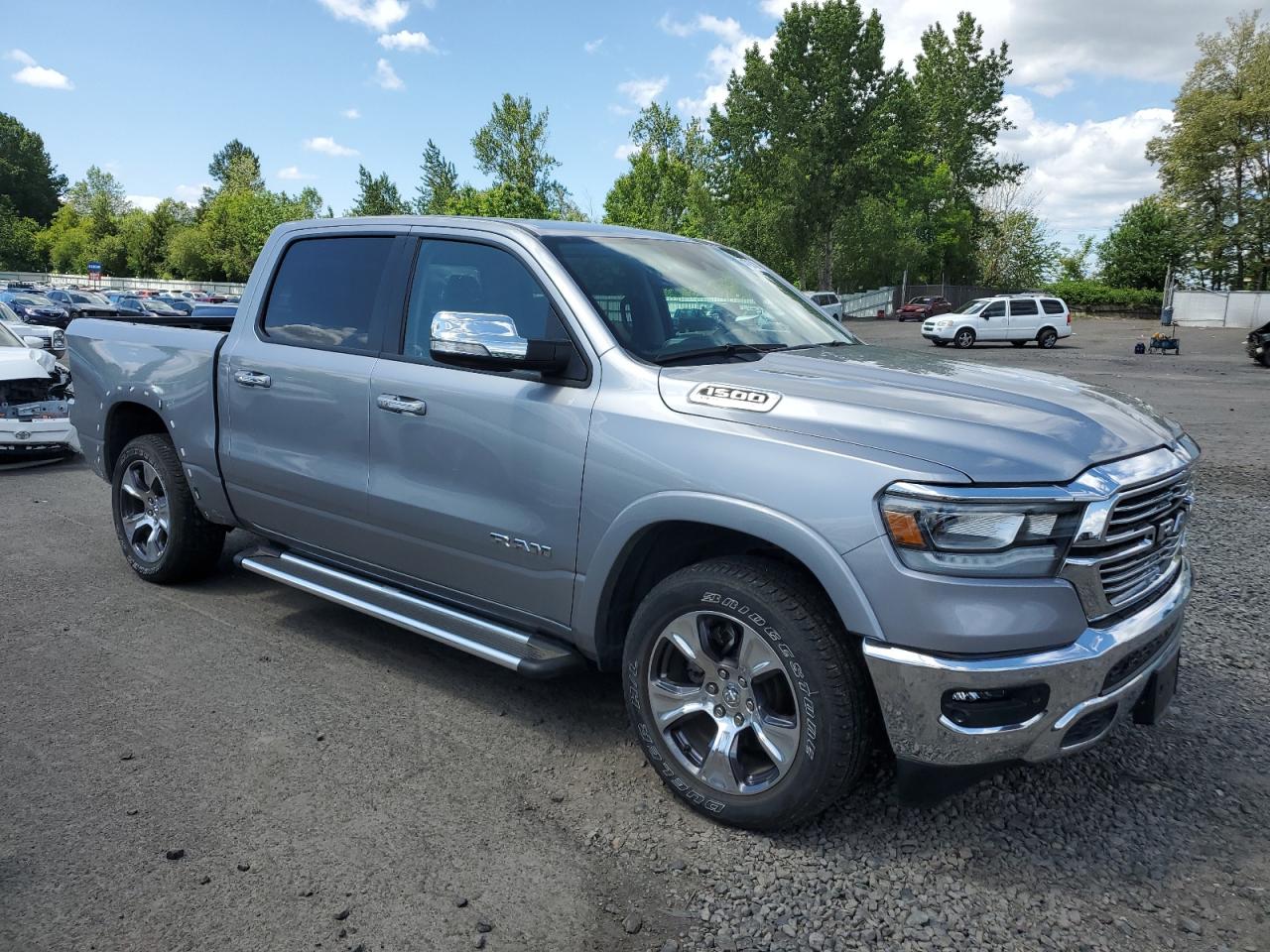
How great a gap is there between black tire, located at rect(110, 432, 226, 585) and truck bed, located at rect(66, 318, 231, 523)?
0.19 metres

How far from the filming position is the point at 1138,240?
225 feet

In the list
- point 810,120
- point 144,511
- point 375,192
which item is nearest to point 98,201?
point 375,192

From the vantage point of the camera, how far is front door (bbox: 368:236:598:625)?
3.44 meters

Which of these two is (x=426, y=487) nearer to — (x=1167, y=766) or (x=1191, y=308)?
(x=1167, y=766)

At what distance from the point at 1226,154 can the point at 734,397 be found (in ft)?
200

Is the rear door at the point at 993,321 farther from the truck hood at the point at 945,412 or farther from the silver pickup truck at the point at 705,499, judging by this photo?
the truck hood at the point at 945,412

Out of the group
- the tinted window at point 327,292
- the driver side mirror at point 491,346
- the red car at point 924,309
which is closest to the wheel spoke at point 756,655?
the driver side mirror at point 491,346

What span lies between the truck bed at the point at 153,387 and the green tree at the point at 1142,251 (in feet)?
226

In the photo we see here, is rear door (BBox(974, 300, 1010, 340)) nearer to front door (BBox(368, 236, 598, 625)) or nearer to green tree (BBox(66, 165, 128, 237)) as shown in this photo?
front door (BBox(368, 236, 598, 625))

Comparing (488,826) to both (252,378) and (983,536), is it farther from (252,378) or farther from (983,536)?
(252,378)

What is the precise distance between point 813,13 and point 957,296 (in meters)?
21.4

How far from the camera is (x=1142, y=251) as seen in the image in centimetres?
6819

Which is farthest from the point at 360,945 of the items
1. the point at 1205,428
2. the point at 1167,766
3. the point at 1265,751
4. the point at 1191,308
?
the point at 1191,308

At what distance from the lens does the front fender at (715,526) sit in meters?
2.71
